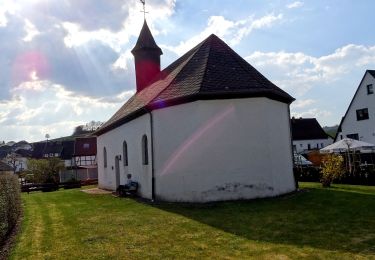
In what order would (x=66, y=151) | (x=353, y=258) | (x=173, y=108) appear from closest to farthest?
(x=353, y=258) < (x=173, y=108) < (x=66, y=151)

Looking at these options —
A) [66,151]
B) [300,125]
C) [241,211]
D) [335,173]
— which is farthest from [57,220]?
[66,151]

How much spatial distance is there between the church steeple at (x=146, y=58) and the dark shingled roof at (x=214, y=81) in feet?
31.1

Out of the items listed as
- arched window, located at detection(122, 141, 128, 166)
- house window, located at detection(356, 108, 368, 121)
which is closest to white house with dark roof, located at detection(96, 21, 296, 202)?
arched window, located at detection(122, 141, 128, 166)

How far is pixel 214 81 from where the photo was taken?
17156 millimetres

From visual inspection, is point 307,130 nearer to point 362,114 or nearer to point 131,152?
point 362,114

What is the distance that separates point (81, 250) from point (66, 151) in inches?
3321

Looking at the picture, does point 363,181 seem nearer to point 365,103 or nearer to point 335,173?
point 335,173

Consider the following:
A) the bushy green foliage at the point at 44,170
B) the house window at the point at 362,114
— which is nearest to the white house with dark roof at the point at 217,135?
the bushy green foliage at the point at 44,170

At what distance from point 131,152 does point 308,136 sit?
4824cm

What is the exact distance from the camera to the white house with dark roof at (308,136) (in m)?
64.0

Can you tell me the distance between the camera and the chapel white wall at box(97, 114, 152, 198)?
19.8 metres

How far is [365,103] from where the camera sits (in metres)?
42.0

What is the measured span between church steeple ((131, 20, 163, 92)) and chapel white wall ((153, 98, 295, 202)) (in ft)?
41.0

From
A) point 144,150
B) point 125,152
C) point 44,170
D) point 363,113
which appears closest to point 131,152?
point 125,152
